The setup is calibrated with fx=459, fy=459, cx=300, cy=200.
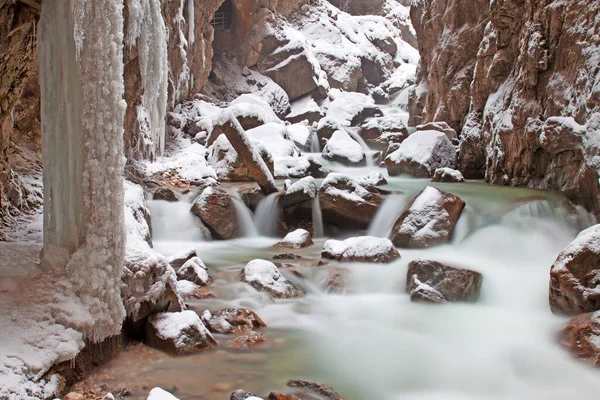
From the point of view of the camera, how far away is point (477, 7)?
11312 mm

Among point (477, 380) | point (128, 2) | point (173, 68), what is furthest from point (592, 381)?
point (173, 68)

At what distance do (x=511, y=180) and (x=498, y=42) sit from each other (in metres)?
2.86

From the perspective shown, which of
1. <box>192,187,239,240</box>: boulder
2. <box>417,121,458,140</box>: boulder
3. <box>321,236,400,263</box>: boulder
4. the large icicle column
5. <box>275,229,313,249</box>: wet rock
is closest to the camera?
the large icicle column

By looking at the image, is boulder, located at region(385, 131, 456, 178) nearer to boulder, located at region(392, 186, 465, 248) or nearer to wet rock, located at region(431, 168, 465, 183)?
wet rock, located at region(431, 168, 465, 183)

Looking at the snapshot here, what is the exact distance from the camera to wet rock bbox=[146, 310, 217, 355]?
3.34m

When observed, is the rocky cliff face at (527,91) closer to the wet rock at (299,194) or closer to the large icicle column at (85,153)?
the wet rock at (299,194)

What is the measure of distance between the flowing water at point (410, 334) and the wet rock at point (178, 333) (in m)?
0.09

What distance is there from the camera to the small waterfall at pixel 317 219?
792cm

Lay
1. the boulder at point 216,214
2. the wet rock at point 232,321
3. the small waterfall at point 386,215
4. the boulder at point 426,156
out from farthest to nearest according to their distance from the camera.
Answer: the boulder at point 426,156
the boulder at point 216,214
the small waterfall at point 386,215
the wet rock at point 232,321

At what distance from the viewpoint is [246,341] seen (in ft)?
12.1

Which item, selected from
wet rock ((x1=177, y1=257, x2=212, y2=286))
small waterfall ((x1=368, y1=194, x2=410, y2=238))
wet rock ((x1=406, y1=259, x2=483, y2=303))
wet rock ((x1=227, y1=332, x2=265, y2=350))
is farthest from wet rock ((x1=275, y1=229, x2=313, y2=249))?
wet rock ((x1=227, y1=332, x2=265, y2=350))

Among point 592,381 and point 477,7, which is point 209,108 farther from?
point 592,381

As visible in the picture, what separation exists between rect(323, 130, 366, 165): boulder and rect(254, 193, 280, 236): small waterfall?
5355mm

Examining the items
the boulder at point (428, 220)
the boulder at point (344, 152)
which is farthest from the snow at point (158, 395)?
the boulder at point (344, 152)
